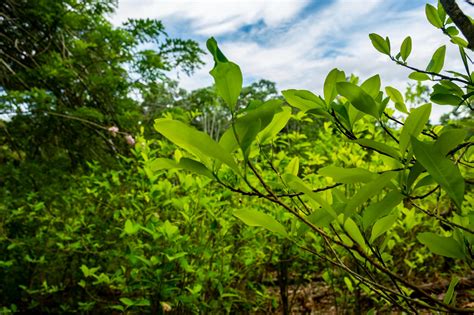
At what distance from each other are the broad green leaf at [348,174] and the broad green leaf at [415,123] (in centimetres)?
7

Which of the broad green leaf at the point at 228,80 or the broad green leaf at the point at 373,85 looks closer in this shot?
the broad green leaf at the point at 228,80

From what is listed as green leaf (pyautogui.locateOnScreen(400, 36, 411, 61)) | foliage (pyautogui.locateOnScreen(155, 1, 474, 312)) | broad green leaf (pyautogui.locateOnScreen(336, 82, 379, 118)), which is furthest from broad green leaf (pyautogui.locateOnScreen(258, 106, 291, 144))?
green leaf (pyautogui.locateOnScreen(400, 36, 411, 61))

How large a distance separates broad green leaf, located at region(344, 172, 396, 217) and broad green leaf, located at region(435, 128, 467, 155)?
0.25 feet

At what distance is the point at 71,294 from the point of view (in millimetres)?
3635

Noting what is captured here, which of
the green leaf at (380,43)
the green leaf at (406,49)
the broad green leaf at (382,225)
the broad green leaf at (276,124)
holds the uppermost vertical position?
the green leaf at (380,43)

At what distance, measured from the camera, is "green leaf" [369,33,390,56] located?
909mm

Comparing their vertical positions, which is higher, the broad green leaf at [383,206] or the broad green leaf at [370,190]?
the broad green leaf at [370,190]

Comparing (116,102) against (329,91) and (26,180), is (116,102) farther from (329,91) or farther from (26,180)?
(329,91)

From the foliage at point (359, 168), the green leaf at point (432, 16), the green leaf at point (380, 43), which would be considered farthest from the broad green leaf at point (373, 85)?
the green leaf at point (432, 16)

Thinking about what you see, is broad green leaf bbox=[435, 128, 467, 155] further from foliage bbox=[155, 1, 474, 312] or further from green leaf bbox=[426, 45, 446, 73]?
green leaf bbox=[426, 45, 446, 73]

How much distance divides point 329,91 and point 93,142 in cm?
455

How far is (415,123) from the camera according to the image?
630 mm

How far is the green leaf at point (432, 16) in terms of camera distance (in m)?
0.92

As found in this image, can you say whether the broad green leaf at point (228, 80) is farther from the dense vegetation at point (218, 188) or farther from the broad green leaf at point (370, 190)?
the broad green leaf at point (370, 190)
